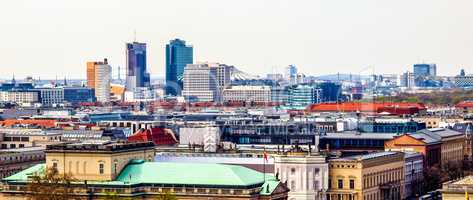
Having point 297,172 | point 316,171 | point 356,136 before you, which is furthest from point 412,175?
point 297,172

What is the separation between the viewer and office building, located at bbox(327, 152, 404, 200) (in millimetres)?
96188

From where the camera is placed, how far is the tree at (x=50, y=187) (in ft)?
250

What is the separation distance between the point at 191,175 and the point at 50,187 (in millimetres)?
8576

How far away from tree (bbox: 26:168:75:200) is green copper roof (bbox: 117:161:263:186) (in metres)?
4.63

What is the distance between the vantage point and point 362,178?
96.6m

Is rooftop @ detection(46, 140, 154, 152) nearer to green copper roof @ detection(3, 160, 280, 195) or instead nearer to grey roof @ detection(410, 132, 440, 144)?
green copper roof @ detection(3, 160, 280, 195)

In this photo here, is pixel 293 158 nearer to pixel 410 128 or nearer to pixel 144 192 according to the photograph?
pixel 144 192

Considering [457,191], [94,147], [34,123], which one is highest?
[94,147]

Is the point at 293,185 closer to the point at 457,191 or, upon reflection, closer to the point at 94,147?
the point at 94,147

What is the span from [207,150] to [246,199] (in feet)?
73.0

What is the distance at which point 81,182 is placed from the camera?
83.1 metres

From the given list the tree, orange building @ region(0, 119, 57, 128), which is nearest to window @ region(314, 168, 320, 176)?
the tree

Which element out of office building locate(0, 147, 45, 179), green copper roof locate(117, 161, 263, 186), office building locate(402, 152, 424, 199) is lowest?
office building locate(402, 152, 424, 199)

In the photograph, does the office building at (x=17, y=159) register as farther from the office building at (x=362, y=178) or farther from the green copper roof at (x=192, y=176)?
the office building at (x=362, y=178)
